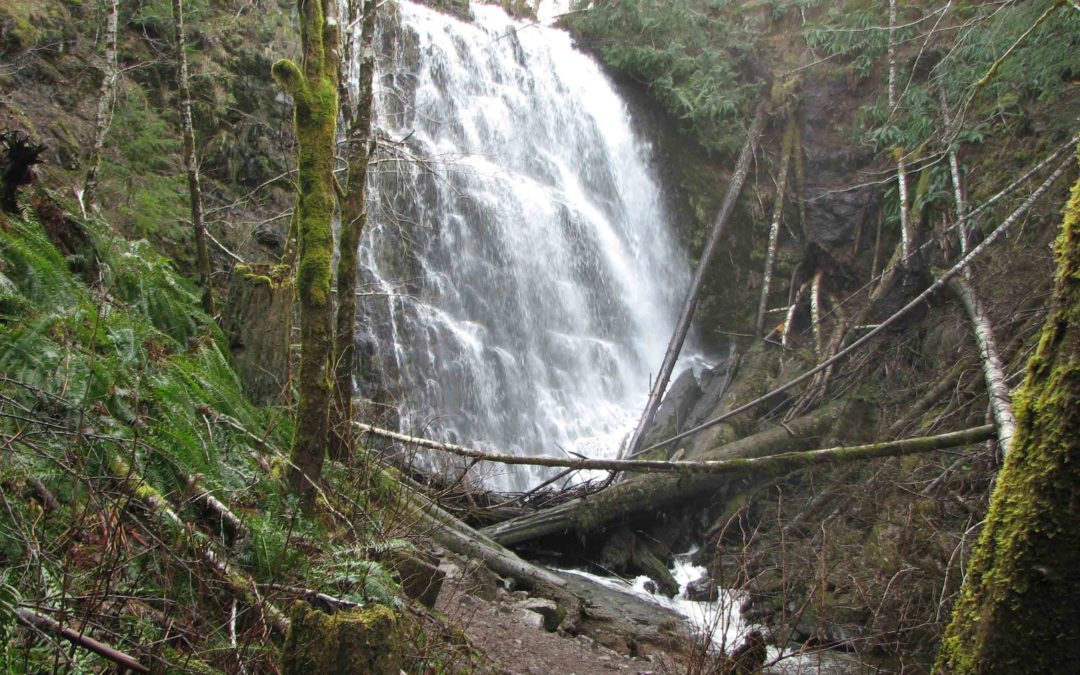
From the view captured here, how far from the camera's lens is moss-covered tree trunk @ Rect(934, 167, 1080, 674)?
1864 millimetres

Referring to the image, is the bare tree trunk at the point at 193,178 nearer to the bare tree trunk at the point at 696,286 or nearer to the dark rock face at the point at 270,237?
the dark rock face at the point at 270,237

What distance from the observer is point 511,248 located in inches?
523

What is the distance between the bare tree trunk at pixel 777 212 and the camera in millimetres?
14273

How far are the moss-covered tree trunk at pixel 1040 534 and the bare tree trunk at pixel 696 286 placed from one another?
9.16 meters

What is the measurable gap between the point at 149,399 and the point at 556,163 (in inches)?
483

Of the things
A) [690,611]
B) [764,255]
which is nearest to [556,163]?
[764,255]

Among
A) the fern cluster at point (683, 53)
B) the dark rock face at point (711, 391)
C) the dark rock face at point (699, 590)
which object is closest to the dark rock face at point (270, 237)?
the dark rock face at point (699, 590)

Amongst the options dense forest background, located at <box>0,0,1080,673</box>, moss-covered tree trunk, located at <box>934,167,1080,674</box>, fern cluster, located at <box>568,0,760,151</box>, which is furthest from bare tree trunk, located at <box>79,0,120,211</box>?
fern cluster, located at <box>568,0,760,151</box>

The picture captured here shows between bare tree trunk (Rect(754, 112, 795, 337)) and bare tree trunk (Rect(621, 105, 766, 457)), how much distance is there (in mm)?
647

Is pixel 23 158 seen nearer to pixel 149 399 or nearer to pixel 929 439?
pixel 149 399

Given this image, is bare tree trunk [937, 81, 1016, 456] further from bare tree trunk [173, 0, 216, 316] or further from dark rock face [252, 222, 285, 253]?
dark rock face [252, 222, 285, 253]

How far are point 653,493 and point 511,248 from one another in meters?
6.15

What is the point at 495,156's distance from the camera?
1432 cm

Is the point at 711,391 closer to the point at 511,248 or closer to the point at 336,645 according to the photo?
the point at 511,248
